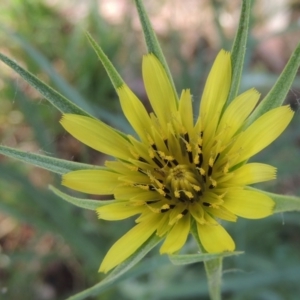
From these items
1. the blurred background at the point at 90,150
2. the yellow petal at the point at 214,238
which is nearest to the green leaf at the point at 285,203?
the yellow petal at the point at 214,238

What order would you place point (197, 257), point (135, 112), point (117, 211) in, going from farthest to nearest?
point (135, 112) → point (117, 211) → point (197, 257)

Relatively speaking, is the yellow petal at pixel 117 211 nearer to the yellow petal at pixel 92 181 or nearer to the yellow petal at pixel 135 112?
the yellow petal at pixel 92 181

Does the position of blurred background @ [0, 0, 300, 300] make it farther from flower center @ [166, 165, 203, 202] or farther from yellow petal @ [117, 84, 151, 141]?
yellow petal @ [117, 84, 151, 141]

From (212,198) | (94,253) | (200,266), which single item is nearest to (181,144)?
(212,198)

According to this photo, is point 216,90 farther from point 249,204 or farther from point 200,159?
point 249,204

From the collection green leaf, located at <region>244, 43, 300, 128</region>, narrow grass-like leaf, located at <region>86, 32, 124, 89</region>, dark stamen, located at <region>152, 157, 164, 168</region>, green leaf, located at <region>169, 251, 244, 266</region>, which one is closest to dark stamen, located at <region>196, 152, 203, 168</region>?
dark stamen, located at <region>152, 157, 164, 168</region>

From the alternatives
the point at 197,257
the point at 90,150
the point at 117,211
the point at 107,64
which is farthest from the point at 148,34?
the point at 90,150
